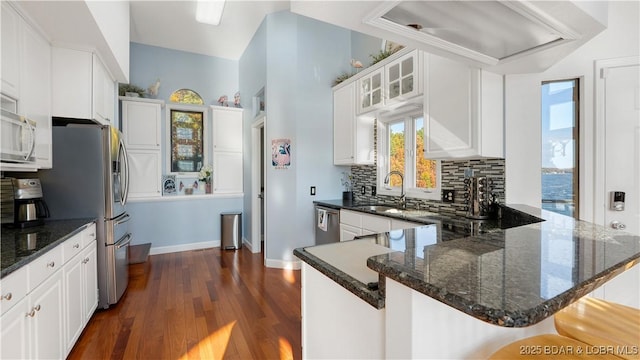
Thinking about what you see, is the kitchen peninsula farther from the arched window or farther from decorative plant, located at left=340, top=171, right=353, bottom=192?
the arched window

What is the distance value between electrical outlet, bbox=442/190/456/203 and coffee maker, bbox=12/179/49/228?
3403mm

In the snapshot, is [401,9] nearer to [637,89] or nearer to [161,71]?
[637,89]

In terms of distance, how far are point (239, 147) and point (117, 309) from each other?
304 centimetres

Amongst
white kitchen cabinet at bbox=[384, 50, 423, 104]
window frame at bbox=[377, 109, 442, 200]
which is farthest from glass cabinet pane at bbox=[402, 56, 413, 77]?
window frame at bbox=[377, 109, 442, 200]

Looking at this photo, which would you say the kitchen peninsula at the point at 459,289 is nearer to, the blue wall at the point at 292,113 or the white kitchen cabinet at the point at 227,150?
the blue wall at the point at 292,113

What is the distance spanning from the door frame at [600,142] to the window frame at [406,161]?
1.14 m

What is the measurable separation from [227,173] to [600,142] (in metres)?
4.70

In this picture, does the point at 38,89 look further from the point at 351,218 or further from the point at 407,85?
the point at 407,85

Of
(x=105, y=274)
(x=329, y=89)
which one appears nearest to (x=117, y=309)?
(x=105, y=274)

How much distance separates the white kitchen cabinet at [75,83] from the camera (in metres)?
2.38

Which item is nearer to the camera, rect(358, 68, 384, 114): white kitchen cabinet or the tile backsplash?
the tile backsplash

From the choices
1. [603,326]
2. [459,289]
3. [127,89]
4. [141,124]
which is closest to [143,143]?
[141,124]

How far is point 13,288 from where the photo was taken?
1248 millimetres

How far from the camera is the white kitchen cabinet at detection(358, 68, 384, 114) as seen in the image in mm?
3168
